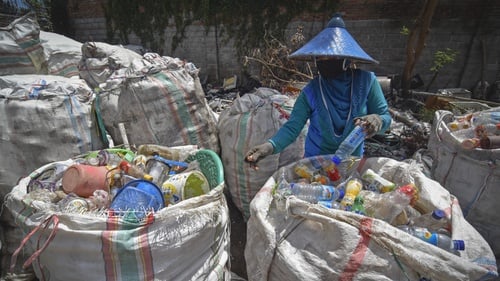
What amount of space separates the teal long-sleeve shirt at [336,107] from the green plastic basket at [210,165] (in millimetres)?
311

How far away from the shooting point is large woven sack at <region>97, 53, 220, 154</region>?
197 centimetres

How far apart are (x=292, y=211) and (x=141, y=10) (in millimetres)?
7962

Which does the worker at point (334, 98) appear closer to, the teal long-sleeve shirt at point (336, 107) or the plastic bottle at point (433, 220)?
the teal long-sleeve shirt at point (336, 107)

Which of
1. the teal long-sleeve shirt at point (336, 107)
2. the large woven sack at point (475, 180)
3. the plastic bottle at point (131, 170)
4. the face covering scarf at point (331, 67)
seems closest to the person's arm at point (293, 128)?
the teal long-sleeve shirt at point (336, 107)

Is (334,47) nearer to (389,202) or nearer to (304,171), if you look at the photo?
(304,171)

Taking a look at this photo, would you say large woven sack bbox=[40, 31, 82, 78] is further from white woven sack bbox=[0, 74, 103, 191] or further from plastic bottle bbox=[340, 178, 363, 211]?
plastic bottle bbox=[340, 178, 363, 211]

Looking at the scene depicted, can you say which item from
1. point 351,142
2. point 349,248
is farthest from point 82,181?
point 351,142

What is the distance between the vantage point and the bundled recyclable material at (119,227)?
98cm

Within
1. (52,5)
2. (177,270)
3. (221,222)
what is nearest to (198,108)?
(221,222)

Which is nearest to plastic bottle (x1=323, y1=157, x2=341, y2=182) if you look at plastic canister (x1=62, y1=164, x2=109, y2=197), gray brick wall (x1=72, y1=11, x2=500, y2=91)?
plastic canister (x1=62, y1=164, x2=109, y2=197)

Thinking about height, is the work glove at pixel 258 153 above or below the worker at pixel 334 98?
below

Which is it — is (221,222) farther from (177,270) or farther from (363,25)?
(363,25)

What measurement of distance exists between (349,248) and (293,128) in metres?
0.78

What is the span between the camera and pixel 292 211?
3.42ft
